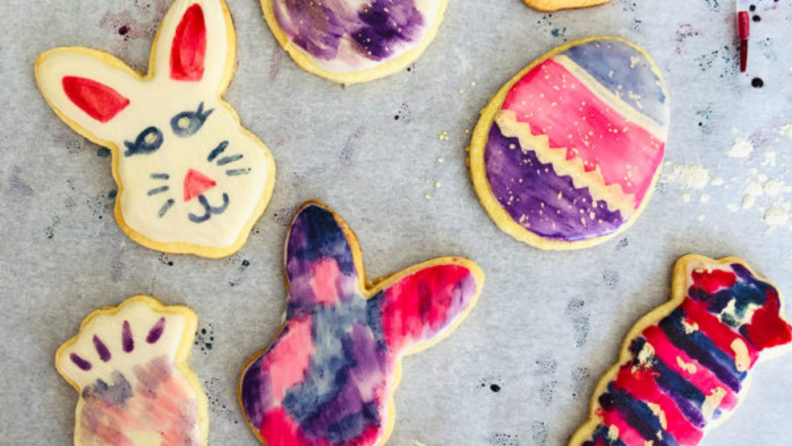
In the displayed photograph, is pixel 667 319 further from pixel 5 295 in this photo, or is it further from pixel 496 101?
pixel 5 295

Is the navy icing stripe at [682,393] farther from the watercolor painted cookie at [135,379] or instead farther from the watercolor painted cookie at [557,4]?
the watercolor painted cookie at [135,379]

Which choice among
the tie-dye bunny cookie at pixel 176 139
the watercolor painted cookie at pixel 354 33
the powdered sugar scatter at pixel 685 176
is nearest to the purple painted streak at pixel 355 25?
the watercolor painted cookie at pixel 354 33

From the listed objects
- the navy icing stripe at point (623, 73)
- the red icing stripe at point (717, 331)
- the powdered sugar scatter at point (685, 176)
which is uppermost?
the navy icing stripe at point (623, 73)

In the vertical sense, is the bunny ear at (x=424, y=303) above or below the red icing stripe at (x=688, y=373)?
below

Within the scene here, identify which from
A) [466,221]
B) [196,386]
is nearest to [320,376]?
[196,386]

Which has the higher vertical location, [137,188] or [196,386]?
[137,188]

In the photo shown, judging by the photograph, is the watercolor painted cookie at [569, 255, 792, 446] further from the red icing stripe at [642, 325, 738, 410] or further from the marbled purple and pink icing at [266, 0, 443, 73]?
the marbled purple and pink icing at [266, 0, 443, 73]

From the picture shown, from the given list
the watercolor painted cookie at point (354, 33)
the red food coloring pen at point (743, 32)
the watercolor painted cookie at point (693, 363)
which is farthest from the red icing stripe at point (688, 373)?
the watercolor painted cookie at point (354, 33)
